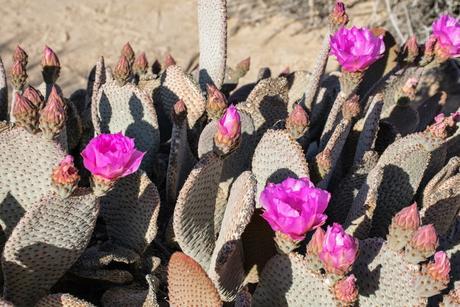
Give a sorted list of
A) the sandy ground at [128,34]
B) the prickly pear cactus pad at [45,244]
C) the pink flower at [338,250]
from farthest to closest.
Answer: the sandy ground at [128,34], the prickly pear cactus pad at [45,244], the pink flower at [338,250]

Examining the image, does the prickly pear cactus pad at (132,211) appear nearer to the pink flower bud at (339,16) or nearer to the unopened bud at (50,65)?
the unopened bud at (50,65)

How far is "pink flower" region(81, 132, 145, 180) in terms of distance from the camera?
1692 millimetres

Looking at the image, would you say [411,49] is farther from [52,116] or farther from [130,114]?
[52,116]

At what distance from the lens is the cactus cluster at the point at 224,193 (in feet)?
5.76

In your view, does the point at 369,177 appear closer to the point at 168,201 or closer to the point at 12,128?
the point at 168,201

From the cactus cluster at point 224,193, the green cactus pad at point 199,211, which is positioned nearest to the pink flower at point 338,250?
the cactus cluster at point 224,193

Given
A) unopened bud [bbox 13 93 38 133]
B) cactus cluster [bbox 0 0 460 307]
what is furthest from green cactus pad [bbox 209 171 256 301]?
unopened bud [bbox 13 93 38 133]

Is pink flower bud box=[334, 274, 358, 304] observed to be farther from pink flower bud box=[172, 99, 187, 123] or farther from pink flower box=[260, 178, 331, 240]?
pink flower bud box=[172, 99, 187, 123]

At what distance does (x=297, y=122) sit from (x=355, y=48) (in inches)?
12.6

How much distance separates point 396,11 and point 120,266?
361 centimetres

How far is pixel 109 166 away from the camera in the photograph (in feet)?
5.57

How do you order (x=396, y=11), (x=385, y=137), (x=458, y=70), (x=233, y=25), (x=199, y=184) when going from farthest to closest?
(x=233, y=25), (x=396, y=11), (x=458, y=70), (x=385, y=137), (x=199, y=184)

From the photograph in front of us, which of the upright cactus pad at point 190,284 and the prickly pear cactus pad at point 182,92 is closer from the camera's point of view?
the upright cactus pad at point 190,284

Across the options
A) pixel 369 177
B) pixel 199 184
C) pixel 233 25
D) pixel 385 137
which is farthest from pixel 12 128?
pixel 233 25
